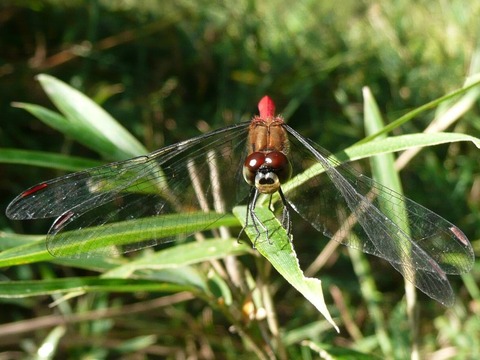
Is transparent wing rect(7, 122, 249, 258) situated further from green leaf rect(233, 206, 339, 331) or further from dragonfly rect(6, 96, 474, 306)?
green leaf rect(233, 206, 339, 331)

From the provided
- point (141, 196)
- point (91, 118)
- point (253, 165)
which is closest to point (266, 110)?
point (253, 165)

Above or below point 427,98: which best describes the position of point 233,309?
below

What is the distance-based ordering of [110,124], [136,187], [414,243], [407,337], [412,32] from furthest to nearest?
[412,32] < [407,337] < [110,124] < [136,187] < [414,243]

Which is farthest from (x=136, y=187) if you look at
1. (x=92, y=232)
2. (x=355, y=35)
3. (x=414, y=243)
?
(x=355, y=35)

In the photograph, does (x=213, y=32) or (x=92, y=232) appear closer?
(x=92, y=232)

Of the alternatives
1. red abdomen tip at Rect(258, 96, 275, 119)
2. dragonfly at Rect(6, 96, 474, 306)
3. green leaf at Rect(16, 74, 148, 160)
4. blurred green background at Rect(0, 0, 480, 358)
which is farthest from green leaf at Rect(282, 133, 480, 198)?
blurred green background at Rect(0, 0, 480, 358)

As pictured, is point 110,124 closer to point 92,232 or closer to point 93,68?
point 92,232
